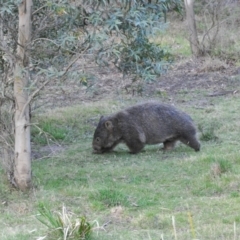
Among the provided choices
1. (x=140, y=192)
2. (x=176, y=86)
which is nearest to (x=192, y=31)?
(x=176, y=86)

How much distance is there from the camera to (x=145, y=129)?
12508 mm

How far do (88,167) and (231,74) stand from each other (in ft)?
32.7

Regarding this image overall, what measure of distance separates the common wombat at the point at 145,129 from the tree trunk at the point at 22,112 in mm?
3030

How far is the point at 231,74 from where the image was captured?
2058 centimetres

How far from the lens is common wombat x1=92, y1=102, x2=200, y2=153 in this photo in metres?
12.4

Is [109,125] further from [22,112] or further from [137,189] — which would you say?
[22,112]

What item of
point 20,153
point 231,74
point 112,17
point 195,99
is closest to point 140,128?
point 20,153

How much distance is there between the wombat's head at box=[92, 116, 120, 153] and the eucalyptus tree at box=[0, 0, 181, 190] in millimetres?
2339

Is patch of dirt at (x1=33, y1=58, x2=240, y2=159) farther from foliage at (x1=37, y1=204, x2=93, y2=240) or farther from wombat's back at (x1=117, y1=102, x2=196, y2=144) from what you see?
foliage at (x1=37, y1=204, x2=93, y2=240)

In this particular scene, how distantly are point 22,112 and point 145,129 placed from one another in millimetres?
3294

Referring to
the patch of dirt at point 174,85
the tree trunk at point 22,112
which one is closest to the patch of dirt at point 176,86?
the patch of dirt at point 174,85

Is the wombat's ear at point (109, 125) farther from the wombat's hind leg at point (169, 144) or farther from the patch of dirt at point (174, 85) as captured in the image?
the patch of dirt at point (174, 85)

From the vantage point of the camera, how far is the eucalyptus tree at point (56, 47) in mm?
8922

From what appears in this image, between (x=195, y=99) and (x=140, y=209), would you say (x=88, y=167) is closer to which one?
(x=140, y=209)
